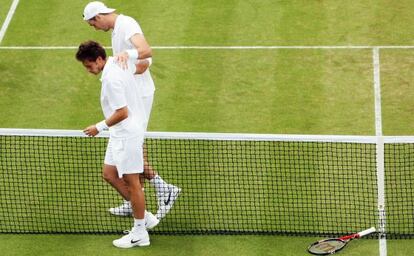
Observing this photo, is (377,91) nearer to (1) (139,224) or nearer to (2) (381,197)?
(2) (381,197)

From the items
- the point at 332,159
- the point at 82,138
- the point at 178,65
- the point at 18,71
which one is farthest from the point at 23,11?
the point at 332,159

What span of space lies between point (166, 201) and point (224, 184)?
1.01m

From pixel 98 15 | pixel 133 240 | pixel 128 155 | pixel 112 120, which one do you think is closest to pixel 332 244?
pixel 133 240

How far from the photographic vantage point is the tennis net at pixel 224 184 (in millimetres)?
14594

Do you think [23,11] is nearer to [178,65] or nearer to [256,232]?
[178,65]

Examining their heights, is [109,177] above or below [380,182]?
above

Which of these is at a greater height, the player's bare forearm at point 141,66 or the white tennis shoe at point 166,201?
the player's bare forearm at point 141,66

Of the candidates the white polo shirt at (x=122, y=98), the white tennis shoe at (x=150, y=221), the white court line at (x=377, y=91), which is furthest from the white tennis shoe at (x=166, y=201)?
the white court line at (x=377, y=91)

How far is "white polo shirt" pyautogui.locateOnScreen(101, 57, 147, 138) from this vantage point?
13258mm

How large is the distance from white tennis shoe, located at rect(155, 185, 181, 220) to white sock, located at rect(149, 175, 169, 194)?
5 cm

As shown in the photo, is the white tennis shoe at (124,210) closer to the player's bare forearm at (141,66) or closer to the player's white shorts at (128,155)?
the player's white shorts at (128,155)

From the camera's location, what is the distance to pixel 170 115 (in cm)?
1770

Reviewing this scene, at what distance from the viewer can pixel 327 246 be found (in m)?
14.0

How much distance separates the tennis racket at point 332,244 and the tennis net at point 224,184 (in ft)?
1.13
